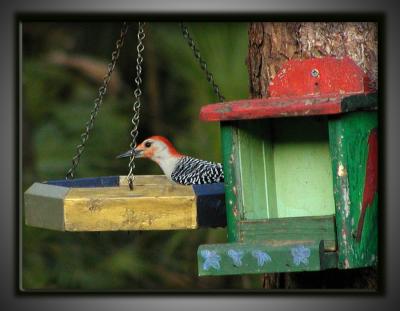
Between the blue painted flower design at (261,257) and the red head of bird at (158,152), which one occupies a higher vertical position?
the red head of bird at (158,152)

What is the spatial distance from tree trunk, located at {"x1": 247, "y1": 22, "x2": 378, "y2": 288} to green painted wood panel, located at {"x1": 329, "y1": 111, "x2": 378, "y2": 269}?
279 millimetres

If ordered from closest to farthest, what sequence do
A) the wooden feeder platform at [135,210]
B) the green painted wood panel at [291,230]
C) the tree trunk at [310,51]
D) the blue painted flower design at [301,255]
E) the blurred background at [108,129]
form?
the blue painted flower design at [301,255] < the green painted wood panel at [291,230] < the wooden feeder platform at [135,210] < the tree trunk at [310,51] < the blurred background at [108,129]

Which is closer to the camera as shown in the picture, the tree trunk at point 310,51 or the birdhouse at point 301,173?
the birdhouse at point 301,173

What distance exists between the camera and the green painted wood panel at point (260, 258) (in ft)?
8.95

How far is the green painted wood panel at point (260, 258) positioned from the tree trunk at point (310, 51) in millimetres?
480

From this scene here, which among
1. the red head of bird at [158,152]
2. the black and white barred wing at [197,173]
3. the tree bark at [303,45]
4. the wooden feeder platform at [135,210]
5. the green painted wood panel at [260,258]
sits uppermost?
the tree bark at [303,45]

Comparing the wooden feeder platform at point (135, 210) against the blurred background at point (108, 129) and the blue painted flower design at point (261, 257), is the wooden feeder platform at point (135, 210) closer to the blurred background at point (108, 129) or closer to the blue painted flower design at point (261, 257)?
the blue painted flower design at point (261, 257)

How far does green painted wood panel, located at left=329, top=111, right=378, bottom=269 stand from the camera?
2.78 meters

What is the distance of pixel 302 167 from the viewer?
119 inches

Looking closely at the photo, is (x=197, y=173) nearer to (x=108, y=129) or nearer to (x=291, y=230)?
(x=291, y=230)

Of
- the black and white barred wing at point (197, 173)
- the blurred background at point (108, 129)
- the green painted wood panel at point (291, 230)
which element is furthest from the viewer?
the blurred background at point (108, 129)

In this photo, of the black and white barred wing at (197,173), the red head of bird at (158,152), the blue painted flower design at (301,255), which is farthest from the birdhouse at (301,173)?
the red head of bird at (158,152)

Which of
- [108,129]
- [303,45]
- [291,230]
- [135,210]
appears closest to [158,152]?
[303,45]
